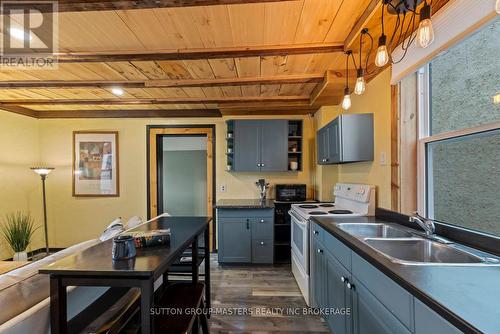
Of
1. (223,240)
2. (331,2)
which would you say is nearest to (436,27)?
(331,2)

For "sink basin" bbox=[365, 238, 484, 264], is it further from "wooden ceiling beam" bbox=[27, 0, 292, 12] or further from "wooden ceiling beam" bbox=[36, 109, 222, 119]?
"wooden ceiling beam" bbox=[36, 109, 222, 119]

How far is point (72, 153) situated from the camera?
3.97 metres

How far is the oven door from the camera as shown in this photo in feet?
7.84

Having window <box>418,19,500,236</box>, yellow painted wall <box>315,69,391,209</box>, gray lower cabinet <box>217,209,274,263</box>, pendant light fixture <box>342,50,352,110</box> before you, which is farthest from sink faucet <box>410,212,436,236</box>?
gray lower cabinet <box>217,209,274,263</box>

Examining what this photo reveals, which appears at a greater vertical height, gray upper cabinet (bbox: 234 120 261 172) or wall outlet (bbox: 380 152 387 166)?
gray upper cabinet (bbox: 234 120 261 172)

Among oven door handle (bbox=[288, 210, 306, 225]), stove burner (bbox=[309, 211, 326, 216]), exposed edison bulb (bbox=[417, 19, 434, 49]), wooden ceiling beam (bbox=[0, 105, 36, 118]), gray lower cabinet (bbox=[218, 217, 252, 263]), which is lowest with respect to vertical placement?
gray lower cabinet (bbox=[218, 217, 252, 263])

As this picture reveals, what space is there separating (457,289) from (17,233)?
467cm

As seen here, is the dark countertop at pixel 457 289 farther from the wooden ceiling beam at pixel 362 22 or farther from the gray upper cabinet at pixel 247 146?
the gray upper cabinet at pixel 247 146

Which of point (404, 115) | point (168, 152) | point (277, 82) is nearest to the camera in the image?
point (404, 115)

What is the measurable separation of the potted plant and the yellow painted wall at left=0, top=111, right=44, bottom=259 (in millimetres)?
84

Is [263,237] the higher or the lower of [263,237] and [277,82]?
the lower

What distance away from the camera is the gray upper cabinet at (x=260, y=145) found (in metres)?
3.64

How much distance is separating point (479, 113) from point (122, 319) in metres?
2.37

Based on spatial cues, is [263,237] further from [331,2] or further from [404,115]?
[331,2]
